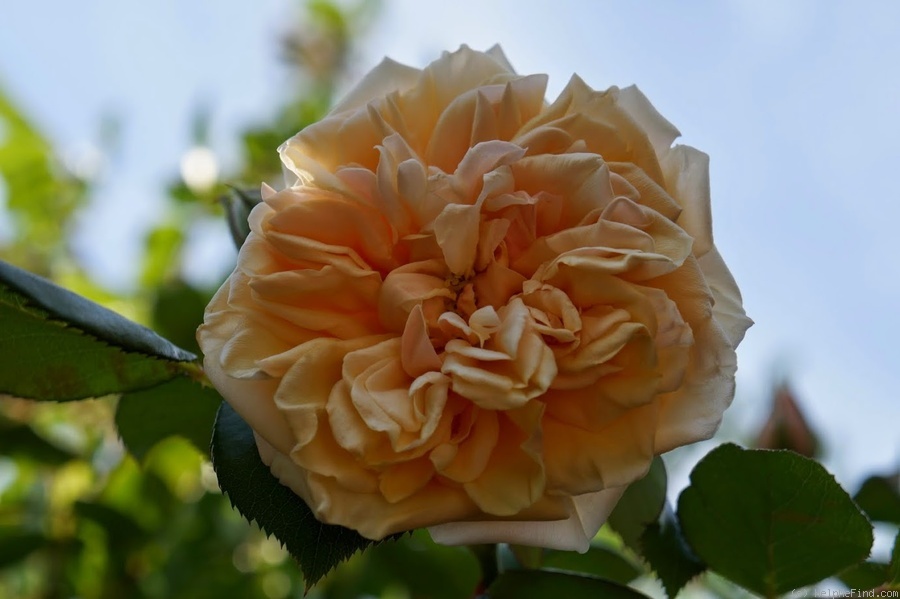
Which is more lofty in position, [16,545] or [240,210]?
[240,210]

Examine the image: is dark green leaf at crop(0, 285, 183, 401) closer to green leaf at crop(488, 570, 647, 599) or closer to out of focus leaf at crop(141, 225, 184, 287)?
green leaf at crop(488, 570, 647, 599)

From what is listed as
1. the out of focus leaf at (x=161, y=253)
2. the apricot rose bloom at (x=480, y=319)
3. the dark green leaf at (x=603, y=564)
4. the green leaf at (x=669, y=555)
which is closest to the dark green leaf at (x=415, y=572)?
the dark green leaf at (x=603, y=564)

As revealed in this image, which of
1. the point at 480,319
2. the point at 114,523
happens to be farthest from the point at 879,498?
the point at 114,523

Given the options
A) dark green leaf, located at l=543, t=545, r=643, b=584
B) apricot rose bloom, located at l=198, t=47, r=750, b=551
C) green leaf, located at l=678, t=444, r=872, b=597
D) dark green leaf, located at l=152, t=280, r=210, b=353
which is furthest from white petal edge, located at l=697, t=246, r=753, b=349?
dark green leaf, located at l=152, t=280, r=210, b=353

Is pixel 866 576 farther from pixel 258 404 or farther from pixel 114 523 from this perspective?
pixel 114 523

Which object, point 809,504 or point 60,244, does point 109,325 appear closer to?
point 809,504

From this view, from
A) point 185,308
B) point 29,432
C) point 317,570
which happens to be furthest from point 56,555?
point 317,570
